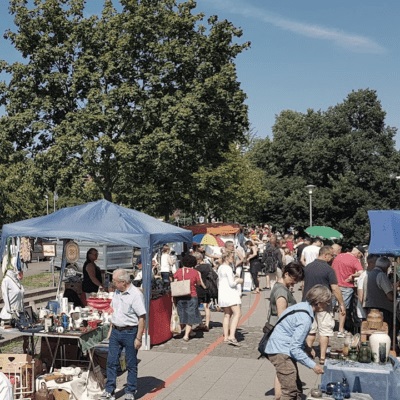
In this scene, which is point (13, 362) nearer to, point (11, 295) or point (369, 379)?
point (11, 295)

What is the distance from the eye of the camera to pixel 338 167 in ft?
164

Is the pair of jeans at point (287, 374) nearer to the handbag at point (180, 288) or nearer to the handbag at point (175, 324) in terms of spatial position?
the handbag at point (180, 288)

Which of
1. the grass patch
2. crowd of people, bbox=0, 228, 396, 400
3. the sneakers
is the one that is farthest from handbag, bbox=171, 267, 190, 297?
the grass patch

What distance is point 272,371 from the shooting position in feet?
32.9

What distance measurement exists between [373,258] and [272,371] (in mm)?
2793

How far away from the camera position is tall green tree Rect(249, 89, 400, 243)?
4778 centimetres

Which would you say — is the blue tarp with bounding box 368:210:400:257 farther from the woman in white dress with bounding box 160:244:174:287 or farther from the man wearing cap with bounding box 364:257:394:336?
the woman in white dress with bounding box 160:244:174:287

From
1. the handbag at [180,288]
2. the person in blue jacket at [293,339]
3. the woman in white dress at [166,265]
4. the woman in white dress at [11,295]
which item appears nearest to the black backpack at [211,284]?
the handbag at [180,288]

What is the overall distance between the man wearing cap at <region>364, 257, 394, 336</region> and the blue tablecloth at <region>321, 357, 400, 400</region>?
3.30 m

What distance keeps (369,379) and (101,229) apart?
5755 mm

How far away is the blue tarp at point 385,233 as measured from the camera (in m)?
8.97

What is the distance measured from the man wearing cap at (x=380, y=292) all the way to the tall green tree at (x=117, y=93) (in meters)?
18.0

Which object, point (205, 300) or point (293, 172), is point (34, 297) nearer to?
point (205, 300)

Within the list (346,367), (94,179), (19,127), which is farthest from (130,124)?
(346,367)
